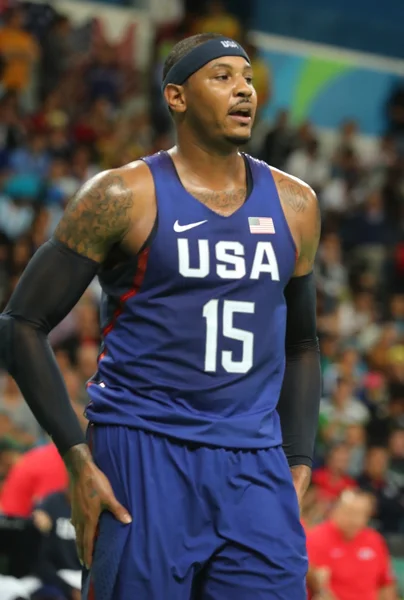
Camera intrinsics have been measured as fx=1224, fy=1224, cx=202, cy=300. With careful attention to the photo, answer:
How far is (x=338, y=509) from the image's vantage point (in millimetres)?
7621

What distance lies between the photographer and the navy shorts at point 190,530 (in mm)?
3074

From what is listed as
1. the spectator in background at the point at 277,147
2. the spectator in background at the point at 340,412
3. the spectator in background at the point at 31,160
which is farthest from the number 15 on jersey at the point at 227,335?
the spectator in background at the point at 277,147

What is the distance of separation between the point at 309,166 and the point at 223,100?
11.0 metres

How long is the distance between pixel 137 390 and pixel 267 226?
1.87 ft

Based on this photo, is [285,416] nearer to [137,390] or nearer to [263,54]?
[137,390]

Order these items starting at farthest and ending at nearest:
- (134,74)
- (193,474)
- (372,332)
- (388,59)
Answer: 1. (388,59)
2. (134,74)
3. (372,332)
4. (193,474)

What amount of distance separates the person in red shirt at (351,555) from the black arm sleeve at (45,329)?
4.60m

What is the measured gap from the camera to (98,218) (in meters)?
3.18

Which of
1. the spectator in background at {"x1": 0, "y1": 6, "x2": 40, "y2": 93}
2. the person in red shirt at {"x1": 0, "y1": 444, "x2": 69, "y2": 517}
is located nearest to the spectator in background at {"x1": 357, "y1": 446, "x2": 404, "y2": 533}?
the person in red shirt at {"x1": 0, "y1": 444, "x2": 69, "y2": 517}

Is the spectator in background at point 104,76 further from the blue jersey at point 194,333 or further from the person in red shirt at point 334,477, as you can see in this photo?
the blue jersey at point 194,333

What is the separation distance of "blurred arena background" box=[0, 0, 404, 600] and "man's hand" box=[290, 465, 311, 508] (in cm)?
281

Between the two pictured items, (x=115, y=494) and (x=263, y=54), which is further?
(x=263, y=54)

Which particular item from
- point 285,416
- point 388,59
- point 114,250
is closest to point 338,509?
point 285,416

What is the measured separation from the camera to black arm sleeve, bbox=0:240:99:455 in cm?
318
